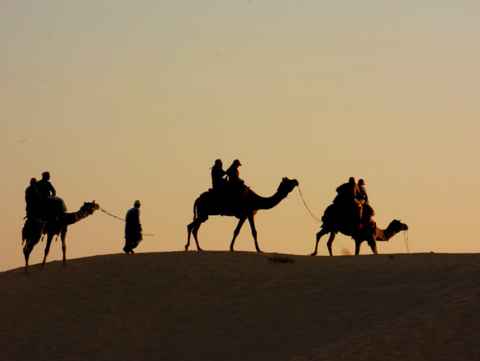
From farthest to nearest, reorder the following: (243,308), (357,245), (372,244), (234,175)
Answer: (372,244), (357,245), (234,175), (243,308)

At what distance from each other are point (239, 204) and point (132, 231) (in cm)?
302

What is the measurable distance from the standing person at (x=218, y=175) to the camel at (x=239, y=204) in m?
0.17

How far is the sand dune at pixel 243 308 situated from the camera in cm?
2958

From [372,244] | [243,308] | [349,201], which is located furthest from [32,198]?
[372,244]

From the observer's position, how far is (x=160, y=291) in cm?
3569

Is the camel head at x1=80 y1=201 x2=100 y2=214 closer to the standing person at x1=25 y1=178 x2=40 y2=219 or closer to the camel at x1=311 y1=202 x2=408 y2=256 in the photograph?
the standing person at x1=25 y1=178 x2=40 y2=219

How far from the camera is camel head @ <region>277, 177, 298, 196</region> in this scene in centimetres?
4062

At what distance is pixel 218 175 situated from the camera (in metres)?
39.4

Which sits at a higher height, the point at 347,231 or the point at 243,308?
the point at 347,231

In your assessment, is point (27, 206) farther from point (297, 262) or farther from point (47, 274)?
point (297, 262)

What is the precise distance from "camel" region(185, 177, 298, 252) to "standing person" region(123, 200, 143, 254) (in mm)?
1267

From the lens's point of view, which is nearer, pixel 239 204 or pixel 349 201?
pixel 239 204

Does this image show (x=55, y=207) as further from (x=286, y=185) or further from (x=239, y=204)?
(x=286, y=185)

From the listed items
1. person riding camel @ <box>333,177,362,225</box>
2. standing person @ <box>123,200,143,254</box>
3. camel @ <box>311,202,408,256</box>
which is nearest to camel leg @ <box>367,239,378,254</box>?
camel @ <box>311,202,408,256</box>
